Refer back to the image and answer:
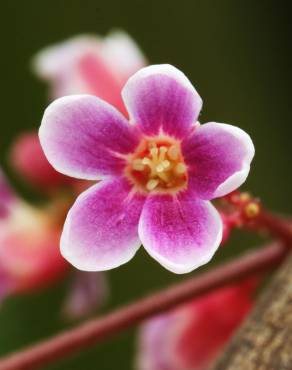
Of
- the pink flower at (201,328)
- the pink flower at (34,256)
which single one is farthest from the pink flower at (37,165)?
the pink flower at (201,328)

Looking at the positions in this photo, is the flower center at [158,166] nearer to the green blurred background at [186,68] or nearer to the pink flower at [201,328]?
the pink flower at [201,328]

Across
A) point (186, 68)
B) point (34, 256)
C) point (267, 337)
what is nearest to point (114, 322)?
point (267, 337)

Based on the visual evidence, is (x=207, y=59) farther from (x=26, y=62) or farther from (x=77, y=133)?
(x=77, y=133)

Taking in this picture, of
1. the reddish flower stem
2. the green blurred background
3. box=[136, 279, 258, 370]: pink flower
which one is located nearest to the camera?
the reddish flower stem

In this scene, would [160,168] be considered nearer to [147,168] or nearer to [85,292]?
[147,168]

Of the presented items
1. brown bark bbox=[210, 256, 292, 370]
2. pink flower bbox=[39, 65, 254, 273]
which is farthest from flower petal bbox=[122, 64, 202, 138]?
brown bark bbox=[210, 256, 292, 370]

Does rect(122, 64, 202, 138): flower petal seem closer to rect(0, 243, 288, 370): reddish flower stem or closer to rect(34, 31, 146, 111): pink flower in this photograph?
rect(0, 243, 288, 370): reddish flower stem
